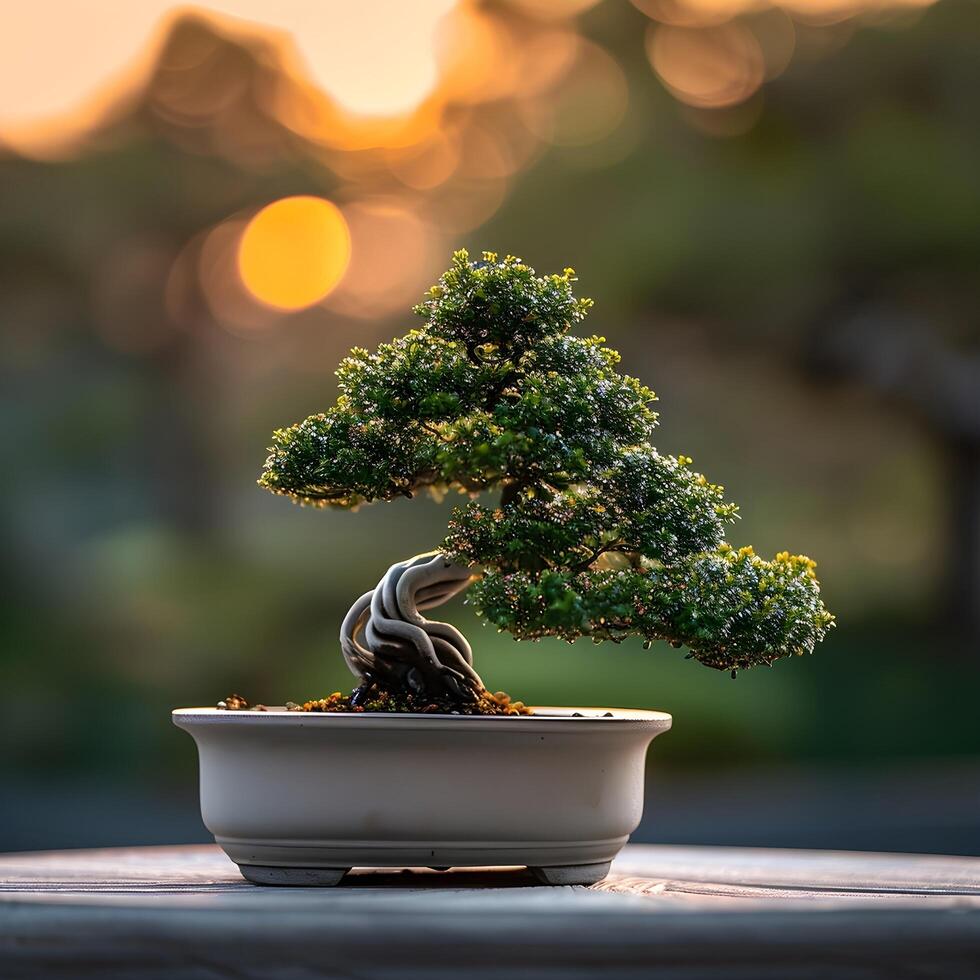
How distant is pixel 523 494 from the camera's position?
5.63 feet

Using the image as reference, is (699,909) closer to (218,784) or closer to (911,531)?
(218,784)

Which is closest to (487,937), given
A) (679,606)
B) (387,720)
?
(387,720)

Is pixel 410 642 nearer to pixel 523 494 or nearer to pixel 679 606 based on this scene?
pixel 523 494

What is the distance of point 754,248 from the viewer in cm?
805

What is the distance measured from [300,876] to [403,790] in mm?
169

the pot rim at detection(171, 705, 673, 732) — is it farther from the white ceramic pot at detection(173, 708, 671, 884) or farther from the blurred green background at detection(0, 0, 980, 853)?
the blurred green background at detection(0, 0, 980, 853)

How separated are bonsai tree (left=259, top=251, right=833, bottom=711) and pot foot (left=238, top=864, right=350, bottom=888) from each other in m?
0.23

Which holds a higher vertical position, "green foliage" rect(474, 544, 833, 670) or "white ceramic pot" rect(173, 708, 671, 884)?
"green foliage" rect(474, 544, 833, 670)

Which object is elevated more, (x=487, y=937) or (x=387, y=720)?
(x=387, y=720)

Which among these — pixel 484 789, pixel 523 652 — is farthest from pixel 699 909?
pixel 523 652

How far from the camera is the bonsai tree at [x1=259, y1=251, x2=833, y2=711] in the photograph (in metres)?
1.61

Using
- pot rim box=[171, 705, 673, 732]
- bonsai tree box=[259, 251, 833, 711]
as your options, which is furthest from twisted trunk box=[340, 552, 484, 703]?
pot rim box=[171, 705, 673, 732]

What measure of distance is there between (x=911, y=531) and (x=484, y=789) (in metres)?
9.13

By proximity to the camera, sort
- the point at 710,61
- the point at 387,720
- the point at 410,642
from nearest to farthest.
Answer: the point at 387,720 < the point at 410,642 < the point at 710,61
